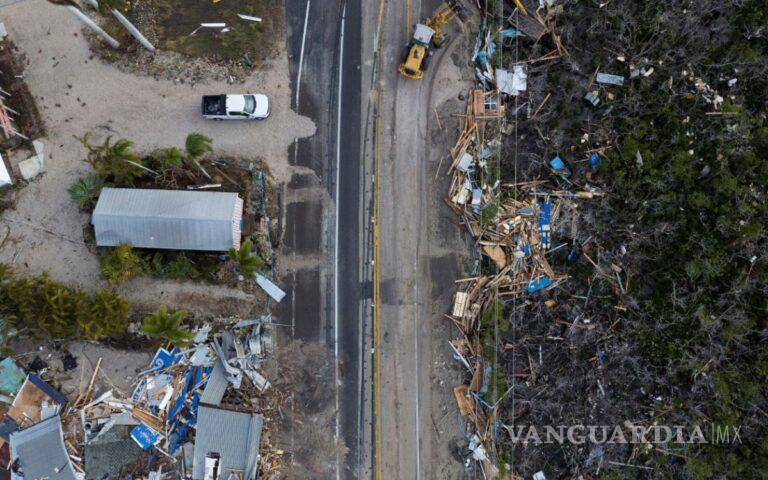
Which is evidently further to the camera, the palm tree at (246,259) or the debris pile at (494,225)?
the debris pile at (494,225)

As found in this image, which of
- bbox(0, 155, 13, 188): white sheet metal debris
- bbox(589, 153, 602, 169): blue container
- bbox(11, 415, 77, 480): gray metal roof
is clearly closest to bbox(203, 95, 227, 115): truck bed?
bbox(0, 155, 13, 188): white sheet metal debris

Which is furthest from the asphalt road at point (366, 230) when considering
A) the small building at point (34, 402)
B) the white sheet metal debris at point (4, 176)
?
the white sheet metal debris at point (4, 176)

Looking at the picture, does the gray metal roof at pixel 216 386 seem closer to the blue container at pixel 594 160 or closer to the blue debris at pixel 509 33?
the blue container at pixel 594 160

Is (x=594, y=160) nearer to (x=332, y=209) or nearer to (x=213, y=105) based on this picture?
(x=332, y=209)

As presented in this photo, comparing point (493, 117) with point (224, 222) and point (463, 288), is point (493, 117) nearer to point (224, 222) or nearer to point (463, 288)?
point (463, 288)

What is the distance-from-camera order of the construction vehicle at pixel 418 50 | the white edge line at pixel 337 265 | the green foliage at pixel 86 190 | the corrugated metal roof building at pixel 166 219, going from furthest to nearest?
the white edge line at pixel 337 265 → the construction vehicle at pixel 418 50 → the green foliage at pixel 86 190 → the corrugated metal roof building at pixel 166 219

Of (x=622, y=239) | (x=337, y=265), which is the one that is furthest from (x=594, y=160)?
(x=337, y=265)
